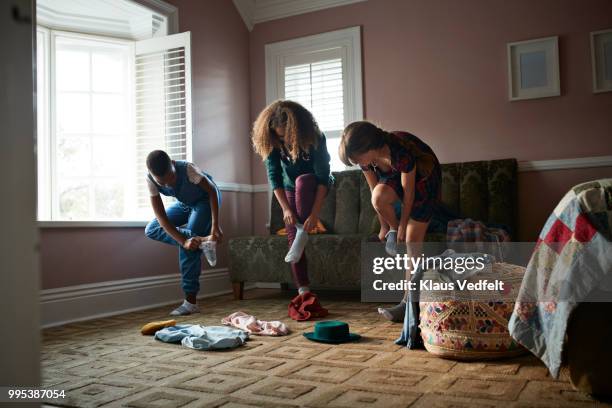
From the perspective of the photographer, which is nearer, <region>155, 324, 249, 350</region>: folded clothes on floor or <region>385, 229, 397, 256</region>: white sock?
<region>155, 324, 249, 350</region>: folded clothes on floor

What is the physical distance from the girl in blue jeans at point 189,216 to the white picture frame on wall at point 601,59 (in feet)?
9.10

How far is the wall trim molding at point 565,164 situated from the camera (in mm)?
3723

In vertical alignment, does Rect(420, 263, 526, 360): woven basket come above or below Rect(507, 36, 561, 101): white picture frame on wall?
below

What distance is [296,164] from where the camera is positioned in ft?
10.2

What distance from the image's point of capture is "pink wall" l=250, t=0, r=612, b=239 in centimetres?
381

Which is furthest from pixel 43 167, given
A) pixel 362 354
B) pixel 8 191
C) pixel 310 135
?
pixel 8 191

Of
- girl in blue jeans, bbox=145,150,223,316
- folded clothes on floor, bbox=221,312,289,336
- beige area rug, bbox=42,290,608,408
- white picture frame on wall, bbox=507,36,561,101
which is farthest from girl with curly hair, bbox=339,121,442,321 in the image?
white picture frame on wall, bbox=507,36,561,101

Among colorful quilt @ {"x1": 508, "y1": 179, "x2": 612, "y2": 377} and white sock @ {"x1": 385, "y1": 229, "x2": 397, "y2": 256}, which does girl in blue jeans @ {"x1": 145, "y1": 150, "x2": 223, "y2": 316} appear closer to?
white sock @ {"x1": 385, "y1": 229, "x2": 397, "y2": 256}

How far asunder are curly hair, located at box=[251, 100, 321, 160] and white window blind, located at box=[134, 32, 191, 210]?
1.27 m

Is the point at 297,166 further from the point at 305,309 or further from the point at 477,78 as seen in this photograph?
the point at 477,78

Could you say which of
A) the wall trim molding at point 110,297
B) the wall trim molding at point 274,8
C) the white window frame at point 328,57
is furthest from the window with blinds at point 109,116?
the wall trim molding at point 274,8

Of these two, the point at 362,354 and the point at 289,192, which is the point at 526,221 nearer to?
the point at 289,192

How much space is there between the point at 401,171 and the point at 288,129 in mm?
780
